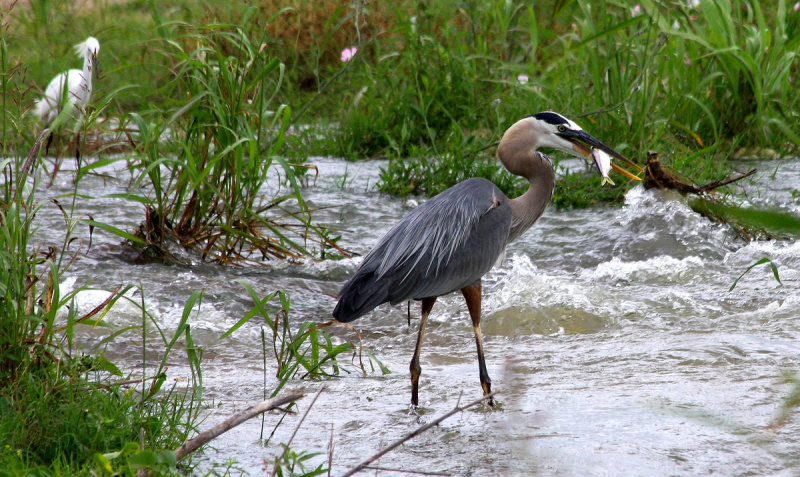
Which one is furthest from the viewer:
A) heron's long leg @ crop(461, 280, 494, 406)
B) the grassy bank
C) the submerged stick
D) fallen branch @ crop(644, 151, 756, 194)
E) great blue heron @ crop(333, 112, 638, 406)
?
the grassy bank

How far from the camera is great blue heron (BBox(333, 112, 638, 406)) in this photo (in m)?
3.52

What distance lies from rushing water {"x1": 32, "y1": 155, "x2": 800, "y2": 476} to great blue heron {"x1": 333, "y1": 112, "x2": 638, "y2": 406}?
0.34 meters

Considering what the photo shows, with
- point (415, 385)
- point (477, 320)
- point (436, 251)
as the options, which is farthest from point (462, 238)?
point (415, 385)

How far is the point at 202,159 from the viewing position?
4.78m

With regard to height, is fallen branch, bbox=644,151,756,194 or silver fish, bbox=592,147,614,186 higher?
Result: silver fish, bbox=592,147,614,186

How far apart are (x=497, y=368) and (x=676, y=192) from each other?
96.6 inches

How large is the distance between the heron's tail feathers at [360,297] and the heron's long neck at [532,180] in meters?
0.78

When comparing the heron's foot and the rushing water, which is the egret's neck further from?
the heron's foot

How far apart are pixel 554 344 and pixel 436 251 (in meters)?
0.87

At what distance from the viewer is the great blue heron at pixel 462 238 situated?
3.52 metres

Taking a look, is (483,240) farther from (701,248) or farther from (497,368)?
(701,248)

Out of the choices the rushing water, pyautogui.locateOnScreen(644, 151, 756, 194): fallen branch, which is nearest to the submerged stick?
the rushing water

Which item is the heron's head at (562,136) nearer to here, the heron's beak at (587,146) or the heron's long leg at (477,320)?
the heron's beak at (587,146)

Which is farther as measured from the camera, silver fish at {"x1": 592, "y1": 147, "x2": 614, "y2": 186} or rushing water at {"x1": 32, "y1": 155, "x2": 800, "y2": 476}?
silver fish at {"x1": 592, "y1": 147, "x2": 614, "y2": 186}
